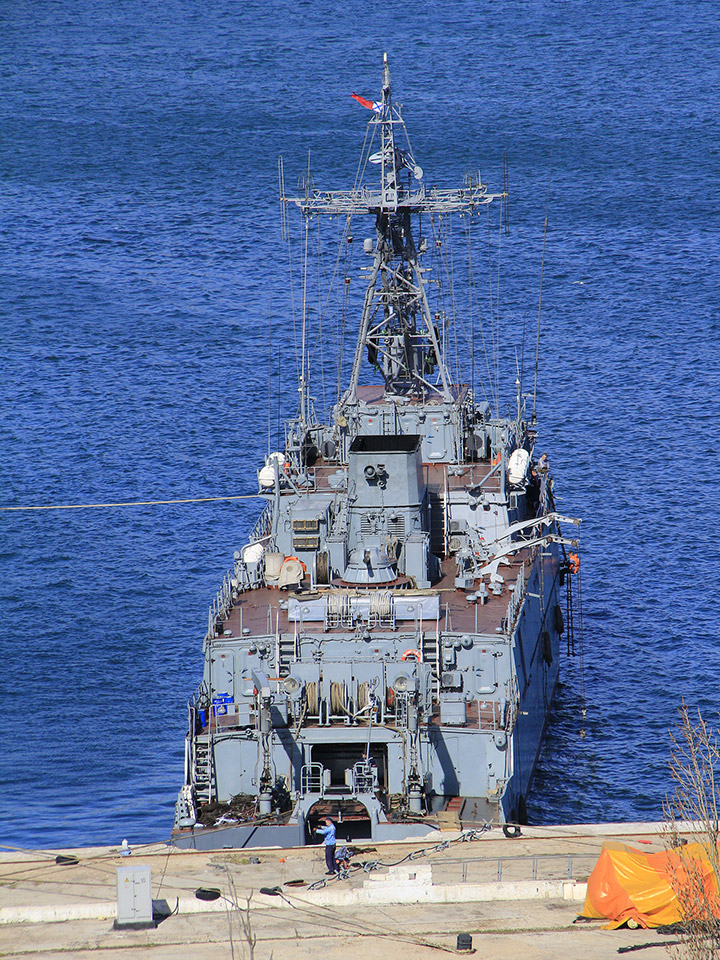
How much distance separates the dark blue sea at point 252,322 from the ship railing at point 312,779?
7.58 metres

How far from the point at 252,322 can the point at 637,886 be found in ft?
152

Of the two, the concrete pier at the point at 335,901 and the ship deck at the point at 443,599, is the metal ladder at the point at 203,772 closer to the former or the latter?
the concrete pier at the point at 335,901

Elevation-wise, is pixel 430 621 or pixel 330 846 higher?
pixel 430 621

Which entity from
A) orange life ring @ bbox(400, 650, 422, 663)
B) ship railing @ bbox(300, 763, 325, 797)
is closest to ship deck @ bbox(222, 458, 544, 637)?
orange life ring @ bbox(400, 650, 422, 663)

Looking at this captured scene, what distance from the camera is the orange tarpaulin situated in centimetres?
2264

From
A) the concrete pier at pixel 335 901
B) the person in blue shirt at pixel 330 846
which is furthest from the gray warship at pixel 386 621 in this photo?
the person in blue shirt at pixel 330 846

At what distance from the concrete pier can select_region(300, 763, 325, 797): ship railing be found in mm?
1896

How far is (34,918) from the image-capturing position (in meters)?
23.8

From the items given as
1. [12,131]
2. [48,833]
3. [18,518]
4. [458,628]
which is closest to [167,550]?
[18,518]

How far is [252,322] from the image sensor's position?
2606 inches

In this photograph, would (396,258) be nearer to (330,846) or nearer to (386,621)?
(386,621)

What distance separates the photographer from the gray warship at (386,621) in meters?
28.1

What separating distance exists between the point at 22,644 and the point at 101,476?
12292 mm

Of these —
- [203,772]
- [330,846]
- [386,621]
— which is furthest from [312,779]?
[386,621]
